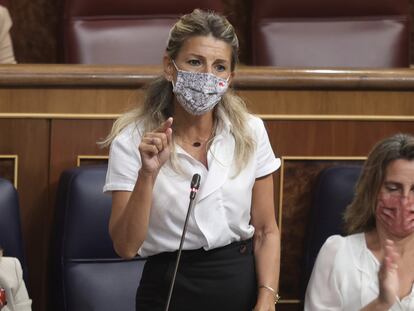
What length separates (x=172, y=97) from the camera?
1.05 metres

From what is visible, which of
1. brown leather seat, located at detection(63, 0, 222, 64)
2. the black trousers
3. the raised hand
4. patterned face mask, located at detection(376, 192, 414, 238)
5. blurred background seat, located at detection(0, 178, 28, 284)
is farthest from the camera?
brown leather seat, located at detection(63, 0, 222, 64)

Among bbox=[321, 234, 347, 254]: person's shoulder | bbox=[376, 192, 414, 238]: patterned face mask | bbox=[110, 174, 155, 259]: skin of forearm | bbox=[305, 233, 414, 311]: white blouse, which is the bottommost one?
bbox=[305, 233, 414, 311]: white blouse

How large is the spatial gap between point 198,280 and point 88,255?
32 cm

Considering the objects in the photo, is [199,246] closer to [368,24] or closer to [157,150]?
[157,150]

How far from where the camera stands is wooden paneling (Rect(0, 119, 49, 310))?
4.52 feet

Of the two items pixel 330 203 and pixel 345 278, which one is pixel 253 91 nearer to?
pixel 330 203

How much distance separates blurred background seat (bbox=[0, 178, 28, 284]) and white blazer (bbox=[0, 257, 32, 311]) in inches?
1.5

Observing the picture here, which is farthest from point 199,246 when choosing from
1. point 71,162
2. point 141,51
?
point 141,51

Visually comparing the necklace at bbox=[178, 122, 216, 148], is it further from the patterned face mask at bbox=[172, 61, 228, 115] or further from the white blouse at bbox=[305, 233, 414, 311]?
the white blouse at bbox=[305, 233, 414, 311]

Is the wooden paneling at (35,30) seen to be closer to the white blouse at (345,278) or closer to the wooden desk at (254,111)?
the wooden desk at (254,111)

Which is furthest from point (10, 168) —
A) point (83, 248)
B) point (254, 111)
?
point (254, 111)

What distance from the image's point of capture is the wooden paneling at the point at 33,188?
138cm

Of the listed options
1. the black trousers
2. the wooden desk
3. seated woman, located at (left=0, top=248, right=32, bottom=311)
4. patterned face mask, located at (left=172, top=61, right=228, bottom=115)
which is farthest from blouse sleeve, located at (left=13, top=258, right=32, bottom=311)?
patterned face mask, located at (left=172, top=61, right=228, bottom=115)

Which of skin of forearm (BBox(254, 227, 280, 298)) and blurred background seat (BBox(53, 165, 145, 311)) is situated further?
blurred background seat (BBox(53, 165, 145, 311))
